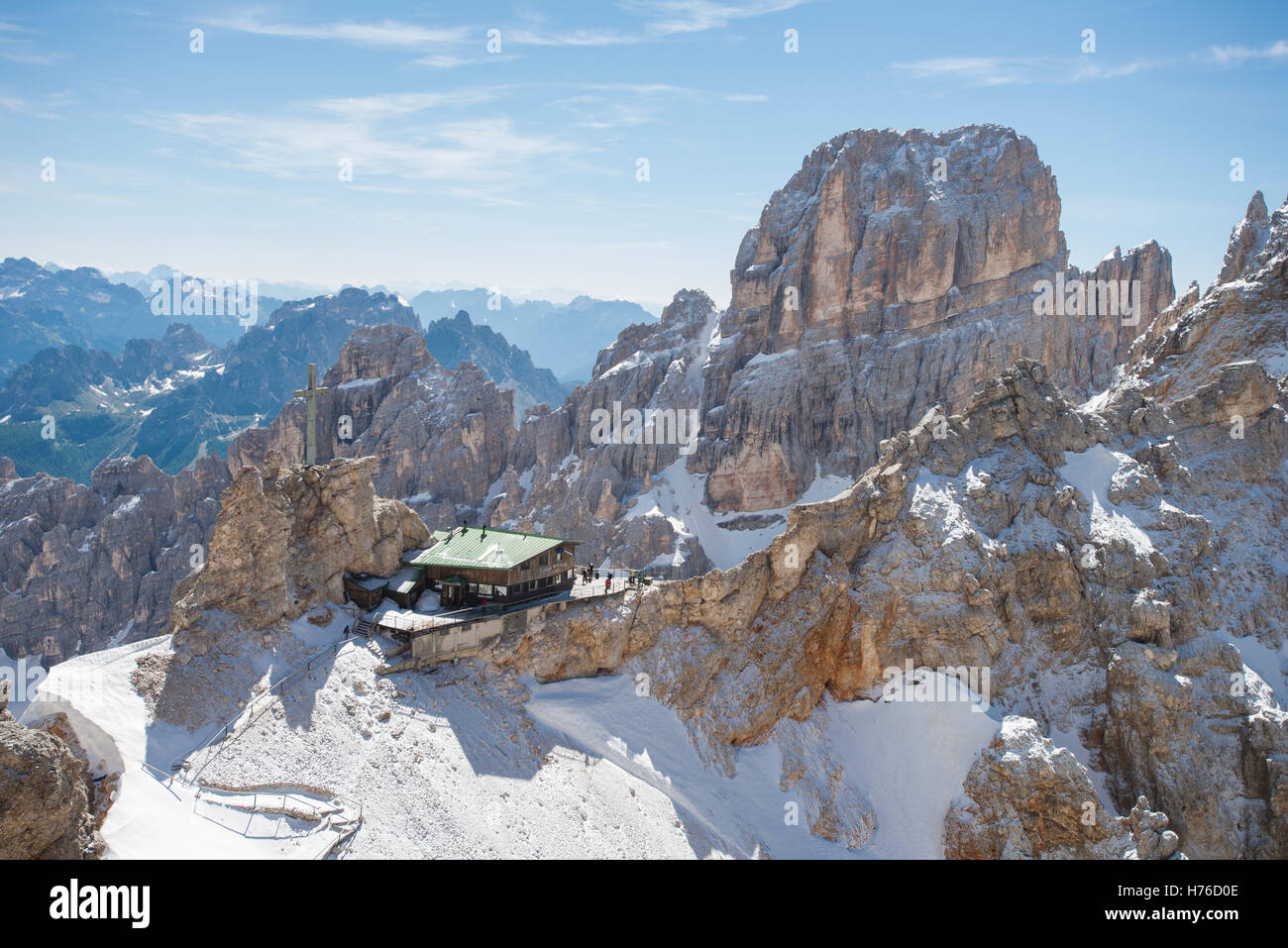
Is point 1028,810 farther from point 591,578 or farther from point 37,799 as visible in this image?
point 37,799

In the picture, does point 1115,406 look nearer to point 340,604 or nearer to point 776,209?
point 340,604

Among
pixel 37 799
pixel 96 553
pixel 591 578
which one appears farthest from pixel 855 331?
pixel 37 799

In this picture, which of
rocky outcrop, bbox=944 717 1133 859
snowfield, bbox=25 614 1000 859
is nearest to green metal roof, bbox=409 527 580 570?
snowfield, bbox=25 614 1000 859

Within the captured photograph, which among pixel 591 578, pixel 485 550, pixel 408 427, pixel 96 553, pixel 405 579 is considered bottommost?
pixel 96 553

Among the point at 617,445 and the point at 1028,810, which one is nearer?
the point at 1028,810
